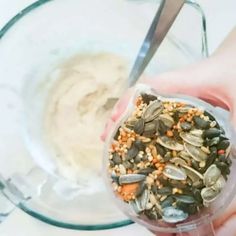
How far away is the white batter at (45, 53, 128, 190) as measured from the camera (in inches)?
23.2

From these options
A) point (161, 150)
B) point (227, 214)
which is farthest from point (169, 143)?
point (227, 214)

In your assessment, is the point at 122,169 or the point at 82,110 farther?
the point at 82,110

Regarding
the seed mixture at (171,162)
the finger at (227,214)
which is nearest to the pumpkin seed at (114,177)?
the seed mixture at (171,162)

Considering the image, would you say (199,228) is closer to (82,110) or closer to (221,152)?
(221,152)

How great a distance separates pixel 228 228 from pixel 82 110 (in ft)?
0.61

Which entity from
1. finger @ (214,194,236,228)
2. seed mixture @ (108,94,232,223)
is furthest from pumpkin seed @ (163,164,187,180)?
finger @ (214,194,236,228)

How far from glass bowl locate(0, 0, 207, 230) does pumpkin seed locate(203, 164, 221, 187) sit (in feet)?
0.55

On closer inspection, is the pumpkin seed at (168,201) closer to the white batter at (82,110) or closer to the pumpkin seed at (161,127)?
the pumpkin seed at (161,127)

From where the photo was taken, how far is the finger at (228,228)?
1.64 ft

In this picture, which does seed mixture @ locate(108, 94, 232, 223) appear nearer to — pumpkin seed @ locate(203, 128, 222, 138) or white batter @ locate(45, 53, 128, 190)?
pumpkin seed @ locate(203, 128, 222, 138)

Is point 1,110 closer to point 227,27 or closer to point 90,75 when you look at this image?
point 90,75

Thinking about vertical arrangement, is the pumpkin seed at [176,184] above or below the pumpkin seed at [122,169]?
below

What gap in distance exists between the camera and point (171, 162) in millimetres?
412

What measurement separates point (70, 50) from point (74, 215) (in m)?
0.17
